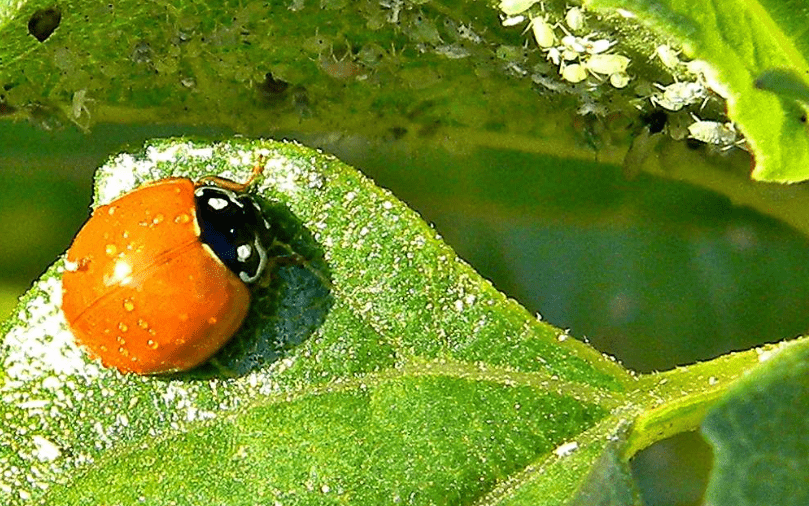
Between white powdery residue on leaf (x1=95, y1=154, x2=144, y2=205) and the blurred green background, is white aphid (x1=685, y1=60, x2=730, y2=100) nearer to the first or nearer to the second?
the blurred green background

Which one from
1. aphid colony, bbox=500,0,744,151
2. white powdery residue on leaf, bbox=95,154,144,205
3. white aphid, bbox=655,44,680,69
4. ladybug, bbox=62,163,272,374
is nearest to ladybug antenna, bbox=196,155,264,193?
ladybug, bbox=62,163,272,374

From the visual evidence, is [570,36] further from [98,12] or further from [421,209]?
[98,12]

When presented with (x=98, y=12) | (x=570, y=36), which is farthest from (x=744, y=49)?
(x=98, y=12)

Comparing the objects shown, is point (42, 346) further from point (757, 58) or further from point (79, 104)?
point (757, 58)

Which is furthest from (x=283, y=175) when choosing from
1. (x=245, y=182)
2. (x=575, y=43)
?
(x=575, y=43)

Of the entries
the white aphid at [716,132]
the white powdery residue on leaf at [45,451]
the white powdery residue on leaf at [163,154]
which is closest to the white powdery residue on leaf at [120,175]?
the white powdery residue on leaf at [163,154]

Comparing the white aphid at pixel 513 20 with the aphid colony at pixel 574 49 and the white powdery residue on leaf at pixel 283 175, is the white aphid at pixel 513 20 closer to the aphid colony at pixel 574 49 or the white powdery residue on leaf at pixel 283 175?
the aphid colony at pixel 574 49
